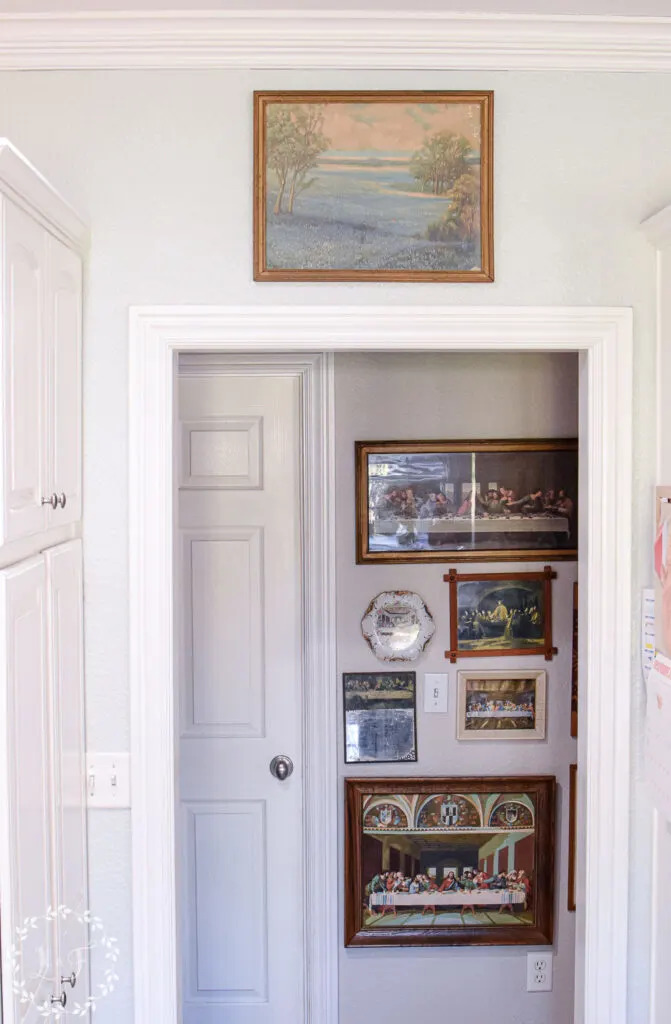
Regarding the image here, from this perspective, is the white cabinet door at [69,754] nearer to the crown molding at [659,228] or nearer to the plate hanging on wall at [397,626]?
the plate hanging on wall at [397,626]

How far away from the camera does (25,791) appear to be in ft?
4.67

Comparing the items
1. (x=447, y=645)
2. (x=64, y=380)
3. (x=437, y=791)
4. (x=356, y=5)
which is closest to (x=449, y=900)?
(x=437, y=791)

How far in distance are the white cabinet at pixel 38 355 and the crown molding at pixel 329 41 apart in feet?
1.23

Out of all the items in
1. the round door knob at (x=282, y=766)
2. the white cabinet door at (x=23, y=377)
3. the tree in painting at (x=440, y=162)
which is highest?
the tree in painting at (x=440, y=162)

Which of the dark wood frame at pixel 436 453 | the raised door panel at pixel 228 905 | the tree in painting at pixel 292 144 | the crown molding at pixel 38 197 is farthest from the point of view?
the raised door panel at pixel 228 905

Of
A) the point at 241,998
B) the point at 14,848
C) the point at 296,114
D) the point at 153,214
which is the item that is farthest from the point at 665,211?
the point at 241,998

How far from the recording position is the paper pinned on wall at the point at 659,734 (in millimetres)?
1738

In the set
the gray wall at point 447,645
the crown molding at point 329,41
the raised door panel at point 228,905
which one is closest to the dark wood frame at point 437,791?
the gray wall at point 447,645

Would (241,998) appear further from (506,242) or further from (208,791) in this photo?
(506,242)

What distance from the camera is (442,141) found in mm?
1808

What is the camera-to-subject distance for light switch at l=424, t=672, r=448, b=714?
2729 millimetres

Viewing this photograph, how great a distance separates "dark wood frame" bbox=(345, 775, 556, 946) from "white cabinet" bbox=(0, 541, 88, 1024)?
3.60 feet

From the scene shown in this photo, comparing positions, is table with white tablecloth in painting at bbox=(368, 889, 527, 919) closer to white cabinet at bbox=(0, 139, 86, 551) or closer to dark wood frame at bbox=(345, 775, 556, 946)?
dark wood frame at bbox=(345, 775, 556, 946)

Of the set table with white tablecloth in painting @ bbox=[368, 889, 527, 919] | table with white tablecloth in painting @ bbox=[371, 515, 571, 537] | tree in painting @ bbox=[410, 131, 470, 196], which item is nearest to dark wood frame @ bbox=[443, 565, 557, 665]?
table with white tablecloth in painting @ bbox=[371, 515, 571, 537]
